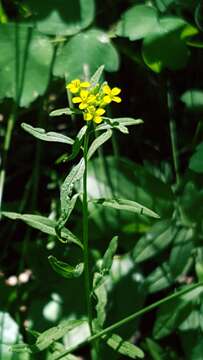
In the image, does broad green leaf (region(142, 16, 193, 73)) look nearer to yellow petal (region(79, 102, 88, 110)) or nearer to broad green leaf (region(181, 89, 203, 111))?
broad green leaf (region(181, 89, 203, 111))

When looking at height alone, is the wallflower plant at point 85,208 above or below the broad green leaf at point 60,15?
below

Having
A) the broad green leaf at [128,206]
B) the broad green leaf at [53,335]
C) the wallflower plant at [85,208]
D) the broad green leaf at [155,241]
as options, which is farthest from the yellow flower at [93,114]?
the broad green leaf at [155,241]

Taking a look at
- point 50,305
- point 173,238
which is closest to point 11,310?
point 50,305

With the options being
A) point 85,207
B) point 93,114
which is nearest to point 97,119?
point 93,114

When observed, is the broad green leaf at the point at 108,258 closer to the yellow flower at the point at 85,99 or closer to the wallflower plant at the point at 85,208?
the wallflower plant at the point at 85,208

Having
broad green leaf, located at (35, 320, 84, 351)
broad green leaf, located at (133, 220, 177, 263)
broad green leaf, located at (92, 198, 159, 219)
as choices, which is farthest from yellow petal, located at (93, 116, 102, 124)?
broad green leaf, located at (133, 220, 177, 263)

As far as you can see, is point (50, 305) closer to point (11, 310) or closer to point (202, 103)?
point (11, 310)
